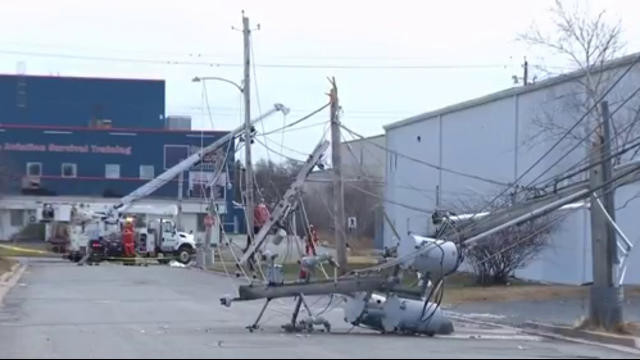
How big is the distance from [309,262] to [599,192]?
5.92 meters

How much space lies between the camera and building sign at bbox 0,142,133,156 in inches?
3585

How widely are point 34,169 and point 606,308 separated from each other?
74.0m

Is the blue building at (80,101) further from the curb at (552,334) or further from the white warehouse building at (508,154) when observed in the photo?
the curb at (552,334)

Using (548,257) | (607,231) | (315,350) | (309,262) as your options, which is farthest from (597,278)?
(548,257)

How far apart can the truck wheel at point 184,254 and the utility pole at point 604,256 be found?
46.1 meters

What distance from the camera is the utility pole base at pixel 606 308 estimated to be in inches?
898

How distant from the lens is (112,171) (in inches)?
3676

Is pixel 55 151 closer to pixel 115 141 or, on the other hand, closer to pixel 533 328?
pixel 115 141

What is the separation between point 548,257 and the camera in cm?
4569

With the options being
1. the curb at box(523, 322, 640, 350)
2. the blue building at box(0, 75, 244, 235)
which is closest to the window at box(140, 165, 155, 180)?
the blue building at box(0, 75, 244, 235)

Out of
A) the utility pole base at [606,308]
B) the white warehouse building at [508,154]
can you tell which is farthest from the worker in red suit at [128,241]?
the utility pole base at [606,308]

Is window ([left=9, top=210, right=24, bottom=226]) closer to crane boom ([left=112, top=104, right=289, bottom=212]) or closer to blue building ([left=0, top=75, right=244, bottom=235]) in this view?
blue building ([left=0, top=75, right=244, bottom=235])

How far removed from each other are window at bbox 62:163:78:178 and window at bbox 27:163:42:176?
6.00ft

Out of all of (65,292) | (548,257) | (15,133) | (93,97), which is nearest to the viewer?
(65,292)
